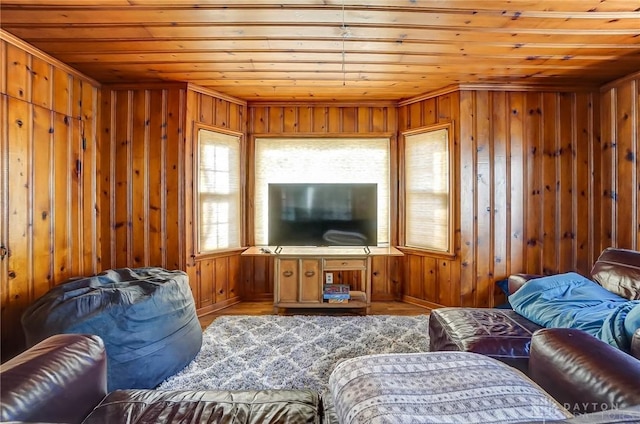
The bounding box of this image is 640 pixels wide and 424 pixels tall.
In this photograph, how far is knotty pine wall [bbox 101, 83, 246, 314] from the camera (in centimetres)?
316

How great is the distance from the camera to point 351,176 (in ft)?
12.3

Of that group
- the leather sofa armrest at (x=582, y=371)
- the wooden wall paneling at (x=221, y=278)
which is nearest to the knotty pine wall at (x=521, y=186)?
the leather sofa armrest at (x=582, y=371)

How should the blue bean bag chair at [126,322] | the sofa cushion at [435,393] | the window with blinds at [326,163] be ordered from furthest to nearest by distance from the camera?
the window with blinds at [326,163], the blue bean bag chair at [126,322], the sofa cushion at [435,393]

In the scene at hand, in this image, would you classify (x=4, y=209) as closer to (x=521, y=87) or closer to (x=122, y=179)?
(x=122, y=179)

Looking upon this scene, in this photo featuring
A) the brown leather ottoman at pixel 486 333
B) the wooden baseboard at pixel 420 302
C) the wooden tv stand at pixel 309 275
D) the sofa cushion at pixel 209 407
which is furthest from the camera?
the wooden baseboard at pixel 420 302

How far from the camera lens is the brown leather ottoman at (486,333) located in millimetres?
1669

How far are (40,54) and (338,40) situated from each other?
7.91 feet

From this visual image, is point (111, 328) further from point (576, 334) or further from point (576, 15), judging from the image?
point (576, 15)

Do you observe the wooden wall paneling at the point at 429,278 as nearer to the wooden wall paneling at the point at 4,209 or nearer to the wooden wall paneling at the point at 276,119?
the wooden wall paneling at the point at 276,119

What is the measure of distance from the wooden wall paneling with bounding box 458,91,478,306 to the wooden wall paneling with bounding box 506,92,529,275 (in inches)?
15.7

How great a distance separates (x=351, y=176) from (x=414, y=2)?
206 centimetres

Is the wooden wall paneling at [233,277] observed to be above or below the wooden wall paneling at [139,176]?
below

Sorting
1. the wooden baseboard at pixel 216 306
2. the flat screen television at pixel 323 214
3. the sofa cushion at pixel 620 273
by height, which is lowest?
the wooden baseboard at pixel 216 306

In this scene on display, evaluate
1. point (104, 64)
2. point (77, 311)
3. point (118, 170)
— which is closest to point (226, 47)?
point (104, 64)
